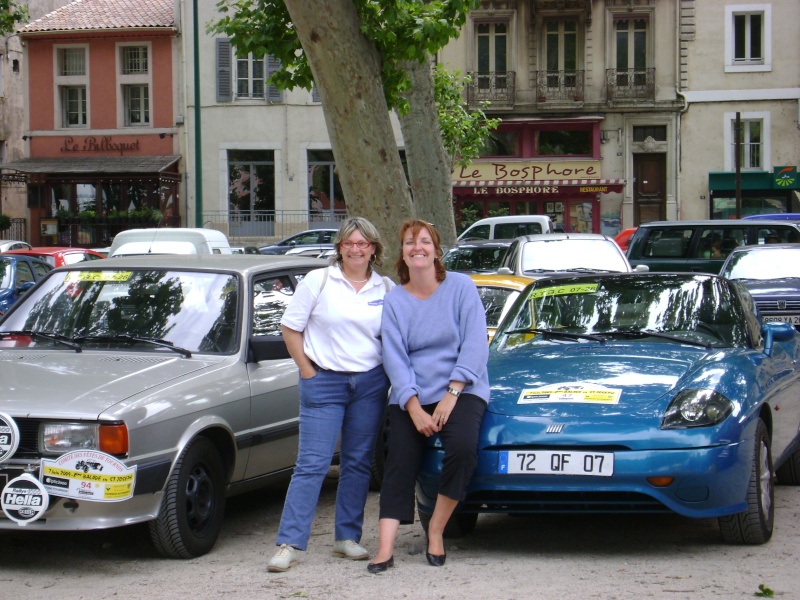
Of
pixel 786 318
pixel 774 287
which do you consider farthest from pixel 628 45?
pixel 786 318

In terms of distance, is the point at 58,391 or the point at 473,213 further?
the point at 473,213

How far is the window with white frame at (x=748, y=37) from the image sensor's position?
3919 centimetres

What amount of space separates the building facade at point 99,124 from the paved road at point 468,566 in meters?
33.5

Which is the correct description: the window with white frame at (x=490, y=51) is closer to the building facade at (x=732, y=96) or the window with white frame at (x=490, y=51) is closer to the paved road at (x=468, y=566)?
the building facade at (x=732, y=96)

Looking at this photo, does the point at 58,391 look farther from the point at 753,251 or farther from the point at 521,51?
the point at 521,51

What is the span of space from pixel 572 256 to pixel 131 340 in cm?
911

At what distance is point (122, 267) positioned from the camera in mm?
7160

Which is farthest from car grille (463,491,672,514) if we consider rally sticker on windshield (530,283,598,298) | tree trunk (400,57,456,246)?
tree trunk (400,57,456,246)

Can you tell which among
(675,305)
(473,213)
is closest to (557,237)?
(675,305)

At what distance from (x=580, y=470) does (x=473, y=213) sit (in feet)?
111

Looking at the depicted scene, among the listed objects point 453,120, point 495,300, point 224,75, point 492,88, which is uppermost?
point 224,75

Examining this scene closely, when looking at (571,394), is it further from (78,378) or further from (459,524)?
(78,378)

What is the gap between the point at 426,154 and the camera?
21.1m

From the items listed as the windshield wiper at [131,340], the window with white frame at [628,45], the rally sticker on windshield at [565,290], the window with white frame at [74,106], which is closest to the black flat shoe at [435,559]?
the windshield wiper at [131,340]
